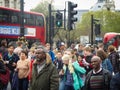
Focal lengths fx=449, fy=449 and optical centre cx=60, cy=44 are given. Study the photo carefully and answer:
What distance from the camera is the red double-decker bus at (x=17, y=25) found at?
33.1 m

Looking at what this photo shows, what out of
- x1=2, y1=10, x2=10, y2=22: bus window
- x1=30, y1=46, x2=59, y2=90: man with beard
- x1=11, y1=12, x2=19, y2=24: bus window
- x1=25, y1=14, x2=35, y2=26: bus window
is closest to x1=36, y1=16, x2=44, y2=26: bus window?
x1=25, y1=14, x2=35, y2=26: bus window

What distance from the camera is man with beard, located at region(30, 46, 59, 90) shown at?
749 cm

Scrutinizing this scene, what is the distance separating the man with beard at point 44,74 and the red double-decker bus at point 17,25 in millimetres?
24269

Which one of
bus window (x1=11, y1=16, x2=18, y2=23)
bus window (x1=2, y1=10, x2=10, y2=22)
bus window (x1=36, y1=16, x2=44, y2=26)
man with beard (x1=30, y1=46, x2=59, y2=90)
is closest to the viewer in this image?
man with beard (x1=30, y1=46, x2=59, y2=90)

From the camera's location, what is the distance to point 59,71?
13062 millimetres

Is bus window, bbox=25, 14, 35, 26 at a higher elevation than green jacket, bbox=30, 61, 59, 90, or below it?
higher

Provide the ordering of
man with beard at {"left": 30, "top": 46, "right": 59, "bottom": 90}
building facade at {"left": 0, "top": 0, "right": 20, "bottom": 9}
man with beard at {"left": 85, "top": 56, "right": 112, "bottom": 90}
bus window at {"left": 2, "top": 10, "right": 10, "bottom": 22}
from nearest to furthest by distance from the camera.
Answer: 1. man with beard at {"left": 30, "top": 46, "right": 59, "bottom": 90}
2. man with beard at {"left": 85, "top": 56, "right": 112, "bottom": 90}
3. bus window at {"left": 2, "top": 10, "right": 10, "bottom": 22}
4. building facade at {"left": 0, "top": 0, "right": 20, "bottom": 9}

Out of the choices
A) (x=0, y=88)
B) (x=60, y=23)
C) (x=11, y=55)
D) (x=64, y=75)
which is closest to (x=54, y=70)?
(x=0, y=88)

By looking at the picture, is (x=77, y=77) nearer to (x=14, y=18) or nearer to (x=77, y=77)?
(x=77, y=77)

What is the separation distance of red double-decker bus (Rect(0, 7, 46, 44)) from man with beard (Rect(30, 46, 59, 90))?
24.3 m

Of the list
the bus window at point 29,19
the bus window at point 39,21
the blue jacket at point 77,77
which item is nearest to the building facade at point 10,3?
the bus window at point 39,21

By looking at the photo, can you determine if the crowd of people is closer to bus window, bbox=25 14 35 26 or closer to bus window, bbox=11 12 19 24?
bus window, bbox=11 12 19 24

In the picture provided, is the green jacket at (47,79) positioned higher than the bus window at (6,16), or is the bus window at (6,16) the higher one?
the bus window at (6,16)

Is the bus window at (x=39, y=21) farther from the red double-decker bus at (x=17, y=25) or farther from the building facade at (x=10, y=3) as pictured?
the building facade at (x=10, y=3)
